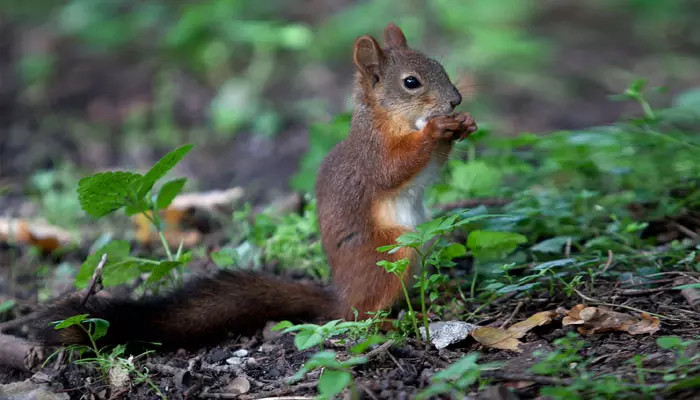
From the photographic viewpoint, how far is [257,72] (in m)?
7.41

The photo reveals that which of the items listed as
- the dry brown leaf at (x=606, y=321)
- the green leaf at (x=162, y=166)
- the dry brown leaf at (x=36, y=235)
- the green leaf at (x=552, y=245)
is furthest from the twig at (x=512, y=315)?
the dry brown leaf at (x=36, y=235)

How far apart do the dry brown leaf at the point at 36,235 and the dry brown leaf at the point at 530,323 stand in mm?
2606

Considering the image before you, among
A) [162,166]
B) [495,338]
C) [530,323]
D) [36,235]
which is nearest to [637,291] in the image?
[530,323]

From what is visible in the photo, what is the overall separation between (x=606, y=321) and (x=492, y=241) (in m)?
0.49

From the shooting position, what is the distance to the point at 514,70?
7.98 m

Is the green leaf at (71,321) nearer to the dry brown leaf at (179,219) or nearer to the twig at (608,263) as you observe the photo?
the dry brown leaf at (179,219)

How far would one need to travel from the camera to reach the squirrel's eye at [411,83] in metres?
3.41

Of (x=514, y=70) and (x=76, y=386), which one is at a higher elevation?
(x=514, y=70)

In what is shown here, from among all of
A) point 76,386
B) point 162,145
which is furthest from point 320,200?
point 162,145

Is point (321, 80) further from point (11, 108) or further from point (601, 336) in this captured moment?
point (601, 336)

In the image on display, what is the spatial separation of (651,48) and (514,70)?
6.05 ft

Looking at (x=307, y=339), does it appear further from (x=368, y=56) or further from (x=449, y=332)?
(x=368, y=56)

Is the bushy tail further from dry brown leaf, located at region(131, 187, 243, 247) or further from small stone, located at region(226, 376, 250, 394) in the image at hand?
dry brown leaf, located at region(131, 187, 243, 247)

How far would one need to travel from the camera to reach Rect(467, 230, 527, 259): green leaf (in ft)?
9.50
